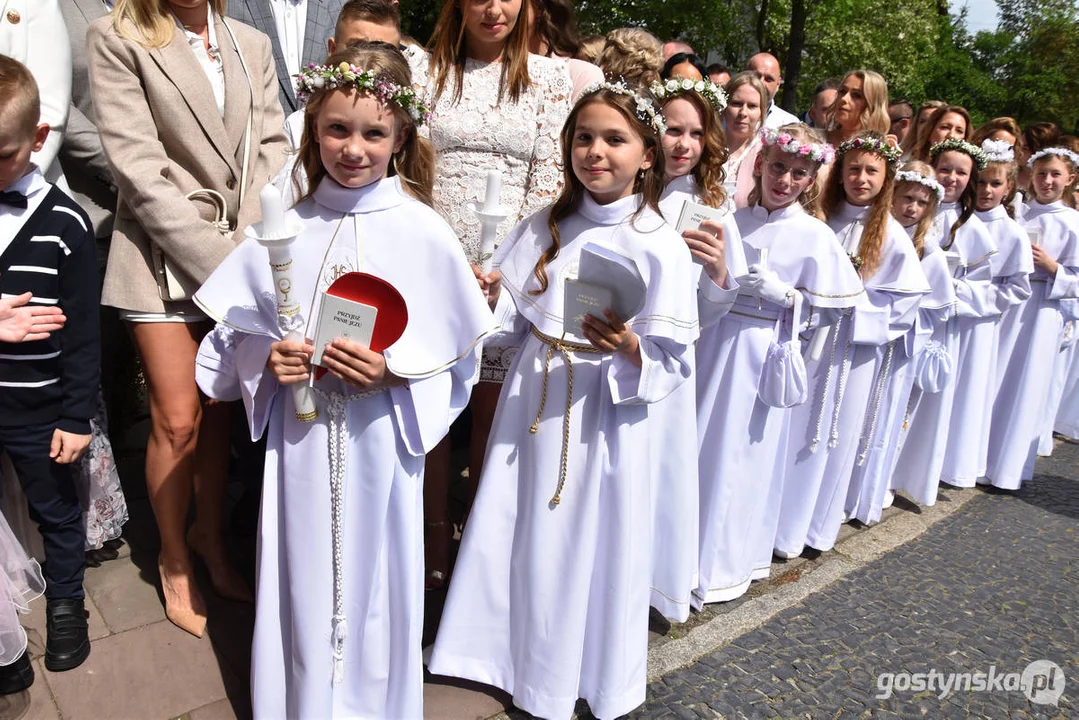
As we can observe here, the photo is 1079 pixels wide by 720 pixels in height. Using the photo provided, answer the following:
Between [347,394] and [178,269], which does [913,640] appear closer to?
[347,394]

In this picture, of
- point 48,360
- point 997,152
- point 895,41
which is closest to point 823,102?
point 997,152

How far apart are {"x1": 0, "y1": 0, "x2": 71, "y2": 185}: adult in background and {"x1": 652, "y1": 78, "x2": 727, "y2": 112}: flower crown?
2442 millimetres

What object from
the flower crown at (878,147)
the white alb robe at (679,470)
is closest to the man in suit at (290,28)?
the white alb robe at (679,470)

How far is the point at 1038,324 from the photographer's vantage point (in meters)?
6.20

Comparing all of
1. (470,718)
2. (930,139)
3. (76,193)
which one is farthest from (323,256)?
(930,139)

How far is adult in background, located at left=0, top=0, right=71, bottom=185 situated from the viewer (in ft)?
10.1

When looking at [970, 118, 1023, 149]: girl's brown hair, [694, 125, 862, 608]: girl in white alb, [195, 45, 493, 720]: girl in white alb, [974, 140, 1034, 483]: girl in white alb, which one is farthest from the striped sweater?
[970, 118, 1023, 149]: girl's brown hair

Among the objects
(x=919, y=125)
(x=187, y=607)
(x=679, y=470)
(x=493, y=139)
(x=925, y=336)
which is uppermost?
(x=919, y=125)

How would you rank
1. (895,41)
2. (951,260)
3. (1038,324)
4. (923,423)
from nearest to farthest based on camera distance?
(951,260), (923,423), (1038,324), (895,41)

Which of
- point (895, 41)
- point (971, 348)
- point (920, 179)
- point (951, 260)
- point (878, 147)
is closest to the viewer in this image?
point (878, 147)

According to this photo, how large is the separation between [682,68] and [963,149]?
2.04m

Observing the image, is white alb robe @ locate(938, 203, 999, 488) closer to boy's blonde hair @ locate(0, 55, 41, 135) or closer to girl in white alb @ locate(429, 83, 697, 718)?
girl in white alb @ locate(429, 83, 697, 718)

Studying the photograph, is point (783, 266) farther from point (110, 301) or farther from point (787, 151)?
point (110, 301)

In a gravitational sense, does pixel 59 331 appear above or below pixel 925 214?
below
